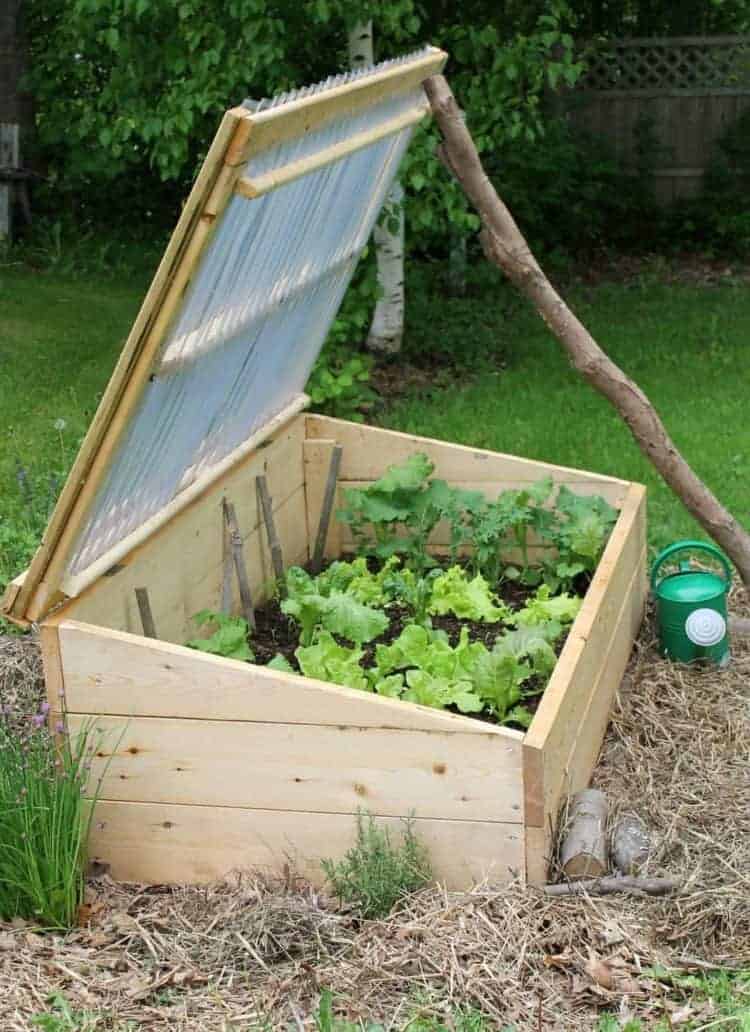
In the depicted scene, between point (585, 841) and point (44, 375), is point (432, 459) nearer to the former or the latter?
point (585, 841)

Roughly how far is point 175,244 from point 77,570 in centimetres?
90

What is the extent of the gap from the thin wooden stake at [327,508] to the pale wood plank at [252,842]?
70.7 inches

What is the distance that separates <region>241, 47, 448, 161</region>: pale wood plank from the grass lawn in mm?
2164

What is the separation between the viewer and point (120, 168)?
10570 millimetres

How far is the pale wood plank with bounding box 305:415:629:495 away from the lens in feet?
16.6

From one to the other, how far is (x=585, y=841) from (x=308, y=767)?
66 centimetres

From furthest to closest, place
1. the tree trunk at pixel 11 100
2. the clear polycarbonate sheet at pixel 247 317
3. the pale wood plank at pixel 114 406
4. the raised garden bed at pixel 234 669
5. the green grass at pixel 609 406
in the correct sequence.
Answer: the tree trunk at pixel 11 100 → the green grass at pixel 609 406 → the clear polycarbonate sheet at pixel 247 317 → the raised garden bed at pixel 234 669 → the pale wood plank at pixel 114 406

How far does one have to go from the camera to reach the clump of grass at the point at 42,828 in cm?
325

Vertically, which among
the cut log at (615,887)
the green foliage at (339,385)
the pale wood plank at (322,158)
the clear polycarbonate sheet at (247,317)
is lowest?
the green foliage at (339,385)

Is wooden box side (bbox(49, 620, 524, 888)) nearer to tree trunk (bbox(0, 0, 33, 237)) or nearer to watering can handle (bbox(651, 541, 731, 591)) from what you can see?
watering can handle (bbox(651, 541, 731, 591))

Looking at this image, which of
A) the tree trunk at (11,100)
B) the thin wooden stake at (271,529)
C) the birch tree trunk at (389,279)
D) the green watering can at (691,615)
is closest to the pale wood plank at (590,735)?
the green watering can at (691,615)

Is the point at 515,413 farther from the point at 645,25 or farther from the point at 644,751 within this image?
the point at 645,25

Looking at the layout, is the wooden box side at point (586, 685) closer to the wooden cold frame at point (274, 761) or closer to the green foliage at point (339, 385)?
the wooden cold frame at point (274, 761)

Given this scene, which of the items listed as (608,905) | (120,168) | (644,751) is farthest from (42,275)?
(608,905)
